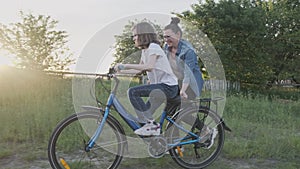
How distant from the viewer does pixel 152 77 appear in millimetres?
3100

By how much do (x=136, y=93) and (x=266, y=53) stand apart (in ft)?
64.9

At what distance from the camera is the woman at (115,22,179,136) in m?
2.84

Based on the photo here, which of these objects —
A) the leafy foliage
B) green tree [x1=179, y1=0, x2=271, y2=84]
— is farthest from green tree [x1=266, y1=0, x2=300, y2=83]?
green tree [x1=179, y1=0, x2=271, y2=84]

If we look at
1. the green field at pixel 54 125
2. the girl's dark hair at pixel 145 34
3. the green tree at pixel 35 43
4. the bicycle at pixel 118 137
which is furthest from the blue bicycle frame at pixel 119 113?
the green tree at pixel 35 43

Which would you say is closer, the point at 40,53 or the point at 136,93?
the point at 136,93

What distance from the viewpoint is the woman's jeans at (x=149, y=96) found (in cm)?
292

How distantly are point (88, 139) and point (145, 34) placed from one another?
117cm

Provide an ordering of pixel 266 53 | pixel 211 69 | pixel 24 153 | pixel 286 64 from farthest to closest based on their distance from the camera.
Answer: pixel 286 64
pixel 266 53
pixel 211 69
pixel 24 153

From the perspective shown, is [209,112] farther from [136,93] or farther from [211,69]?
[211,69]

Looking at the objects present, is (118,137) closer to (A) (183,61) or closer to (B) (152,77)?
(B) (152,77)

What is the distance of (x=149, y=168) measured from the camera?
3242 mm

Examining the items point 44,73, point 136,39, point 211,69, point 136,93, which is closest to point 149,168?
point 136,93

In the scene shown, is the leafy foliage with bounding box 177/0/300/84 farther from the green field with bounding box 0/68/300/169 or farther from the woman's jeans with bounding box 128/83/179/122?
the woman's jeans with bounding box 128/83/179/122

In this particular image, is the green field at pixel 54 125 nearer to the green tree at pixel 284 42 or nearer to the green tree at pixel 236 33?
the green tree at pixel 236 33
